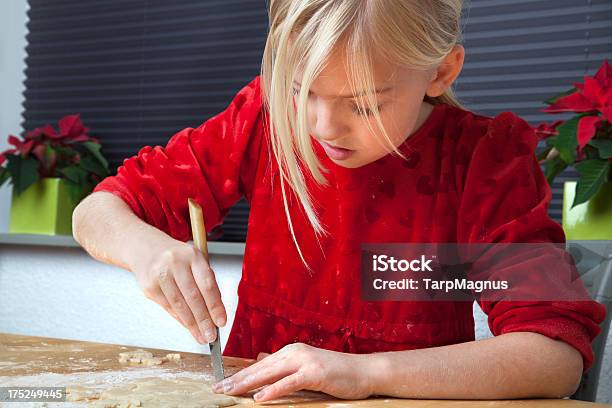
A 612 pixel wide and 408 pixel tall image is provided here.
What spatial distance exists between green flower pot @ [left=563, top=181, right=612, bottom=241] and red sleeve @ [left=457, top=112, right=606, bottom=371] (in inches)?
21.9

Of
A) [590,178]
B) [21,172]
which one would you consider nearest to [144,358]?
[590,178]

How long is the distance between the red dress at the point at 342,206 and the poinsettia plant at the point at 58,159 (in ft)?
3.80

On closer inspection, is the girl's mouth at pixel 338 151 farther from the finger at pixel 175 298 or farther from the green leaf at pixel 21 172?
the green leaf at pixel 21 172

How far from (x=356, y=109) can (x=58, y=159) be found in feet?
5.25

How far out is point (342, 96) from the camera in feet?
2.88

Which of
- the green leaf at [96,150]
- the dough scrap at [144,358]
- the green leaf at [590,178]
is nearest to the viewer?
the dough scrap at [144,358]

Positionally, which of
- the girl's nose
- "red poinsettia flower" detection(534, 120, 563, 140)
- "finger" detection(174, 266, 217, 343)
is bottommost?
"finger" detection(174, 266, 217, 343)

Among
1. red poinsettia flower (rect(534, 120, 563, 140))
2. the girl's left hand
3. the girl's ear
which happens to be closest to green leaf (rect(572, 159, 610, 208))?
red poinsettia flower (rect(534, 120, 563, 140))

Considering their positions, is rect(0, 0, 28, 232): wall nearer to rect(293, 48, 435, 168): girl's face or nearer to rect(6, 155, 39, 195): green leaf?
rect(6, 155, 39, 195): green leaf

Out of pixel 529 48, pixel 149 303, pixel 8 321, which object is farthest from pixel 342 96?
pixel 8 321

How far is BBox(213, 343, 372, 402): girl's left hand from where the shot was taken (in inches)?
31.1

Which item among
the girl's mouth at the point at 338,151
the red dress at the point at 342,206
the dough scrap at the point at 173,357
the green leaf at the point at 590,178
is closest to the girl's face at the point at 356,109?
the girl's mouth at the point at 338,151

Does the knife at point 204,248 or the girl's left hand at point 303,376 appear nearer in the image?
the girl's left hand at point 303,376

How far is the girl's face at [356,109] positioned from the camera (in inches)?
34.4
